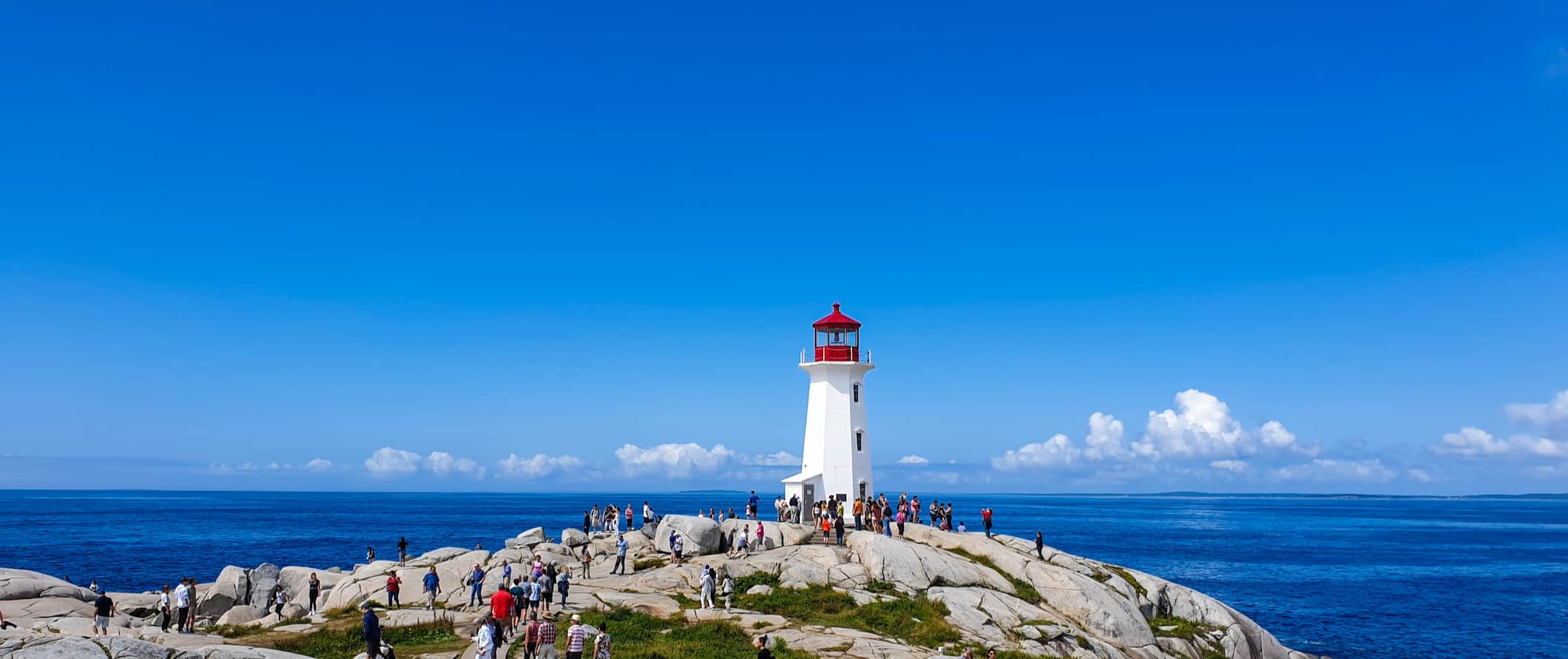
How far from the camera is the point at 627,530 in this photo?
48.4m

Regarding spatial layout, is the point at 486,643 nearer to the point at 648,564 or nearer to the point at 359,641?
the point at 359,641

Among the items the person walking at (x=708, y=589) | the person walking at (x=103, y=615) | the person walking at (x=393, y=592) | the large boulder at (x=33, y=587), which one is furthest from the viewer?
the large boulder at (x=33, y=587)

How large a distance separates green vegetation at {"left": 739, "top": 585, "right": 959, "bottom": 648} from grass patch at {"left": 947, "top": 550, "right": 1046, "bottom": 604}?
4.54m

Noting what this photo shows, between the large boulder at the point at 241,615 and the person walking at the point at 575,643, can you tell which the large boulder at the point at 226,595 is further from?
the person walking at the point at 575,643

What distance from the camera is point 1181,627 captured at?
117ft

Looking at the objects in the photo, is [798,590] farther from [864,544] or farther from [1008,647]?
[1008,647]

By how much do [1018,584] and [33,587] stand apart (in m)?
41.0

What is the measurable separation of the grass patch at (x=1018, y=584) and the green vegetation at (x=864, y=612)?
14.9ft

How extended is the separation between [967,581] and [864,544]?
4.17m

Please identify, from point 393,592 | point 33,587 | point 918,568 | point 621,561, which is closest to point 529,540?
point 621,561

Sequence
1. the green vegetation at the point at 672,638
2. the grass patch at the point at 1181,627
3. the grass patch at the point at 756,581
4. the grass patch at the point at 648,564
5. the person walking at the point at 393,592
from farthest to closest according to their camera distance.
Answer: the grass patch at the point at 648,564 → the grass patch at the point at 1181,627 → the grass patch at the point at 756,581 → the person walking at the point at 393,592 → the green vegetation at the point at 672,638

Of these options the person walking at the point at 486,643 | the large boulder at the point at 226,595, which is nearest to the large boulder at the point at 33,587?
the large boulder at the point at 226,595

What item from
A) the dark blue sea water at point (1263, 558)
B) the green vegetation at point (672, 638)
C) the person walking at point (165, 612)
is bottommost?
the dark blue sea water at point (1263, 558)

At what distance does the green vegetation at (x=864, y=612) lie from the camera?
28.8 m
